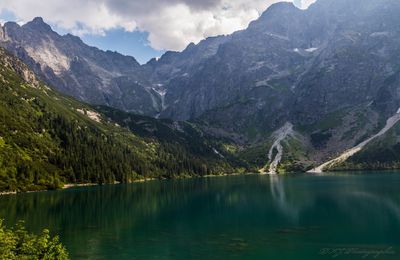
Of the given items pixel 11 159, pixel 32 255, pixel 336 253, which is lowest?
pixel 336 253

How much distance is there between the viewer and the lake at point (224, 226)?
2468 inches

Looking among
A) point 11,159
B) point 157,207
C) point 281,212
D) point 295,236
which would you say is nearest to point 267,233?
point 295,236

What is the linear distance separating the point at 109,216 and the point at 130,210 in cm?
1231

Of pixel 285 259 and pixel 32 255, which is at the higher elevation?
pixel 32 255

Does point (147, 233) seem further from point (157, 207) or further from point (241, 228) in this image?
point (157, 207)

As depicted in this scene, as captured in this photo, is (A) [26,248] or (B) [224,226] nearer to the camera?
(A) [26,248]

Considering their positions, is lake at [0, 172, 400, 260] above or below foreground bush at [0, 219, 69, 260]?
below

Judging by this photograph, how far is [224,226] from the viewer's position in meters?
87.1

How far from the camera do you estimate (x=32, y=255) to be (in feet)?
125

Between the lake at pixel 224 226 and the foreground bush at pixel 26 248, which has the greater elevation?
the foreground bush at pixel 26 248

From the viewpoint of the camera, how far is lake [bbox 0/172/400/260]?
62688mm

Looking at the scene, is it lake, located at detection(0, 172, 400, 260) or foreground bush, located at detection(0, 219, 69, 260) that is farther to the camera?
lake, located at detection(0, 172, 400, 260)

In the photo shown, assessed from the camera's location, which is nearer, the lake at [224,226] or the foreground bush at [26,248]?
the foreground bush at [26,248]

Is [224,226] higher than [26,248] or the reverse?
the reverse
